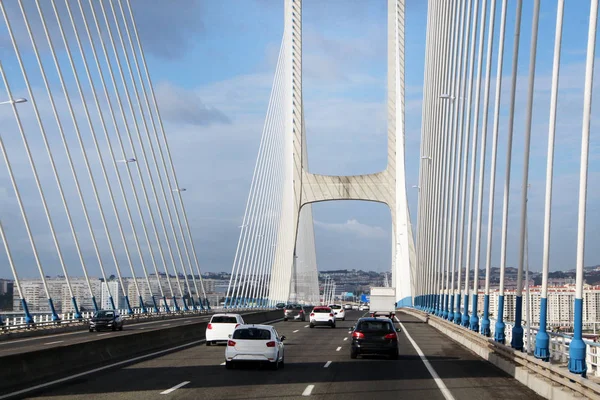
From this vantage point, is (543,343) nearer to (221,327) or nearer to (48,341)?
(221,327)

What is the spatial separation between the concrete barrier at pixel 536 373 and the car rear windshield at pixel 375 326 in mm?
2971

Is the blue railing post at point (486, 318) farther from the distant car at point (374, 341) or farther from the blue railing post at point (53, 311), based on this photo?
the blue railing post at point (53, 311)

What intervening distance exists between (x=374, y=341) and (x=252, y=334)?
5.66 metres

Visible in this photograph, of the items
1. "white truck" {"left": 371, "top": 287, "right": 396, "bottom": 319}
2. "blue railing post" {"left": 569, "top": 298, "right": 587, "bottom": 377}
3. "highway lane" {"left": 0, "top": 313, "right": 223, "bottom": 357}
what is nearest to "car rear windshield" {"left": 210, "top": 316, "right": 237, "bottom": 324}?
"highway lane" {"left": 0, "top": 313, "right": 223, "bottom": 357}

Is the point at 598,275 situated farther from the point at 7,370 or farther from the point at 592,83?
the point at 7,370

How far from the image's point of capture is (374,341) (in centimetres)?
2867

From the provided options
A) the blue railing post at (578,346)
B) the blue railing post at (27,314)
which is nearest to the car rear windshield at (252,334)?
the blue railing post at (578,346)

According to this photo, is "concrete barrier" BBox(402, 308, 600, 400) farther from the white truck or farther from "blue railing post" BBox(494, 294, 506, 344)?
the white truck

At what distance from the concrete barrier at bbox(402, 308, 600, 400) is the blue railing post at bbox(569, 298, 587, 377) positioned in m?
0.24

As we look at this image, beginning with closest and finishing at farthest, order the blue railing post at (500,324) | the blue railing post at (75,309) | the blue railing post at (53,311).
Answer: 1. the blue railing post at (500,324)
2. the blue railing post at (53,311)
3. the blue railing post at (75,309)

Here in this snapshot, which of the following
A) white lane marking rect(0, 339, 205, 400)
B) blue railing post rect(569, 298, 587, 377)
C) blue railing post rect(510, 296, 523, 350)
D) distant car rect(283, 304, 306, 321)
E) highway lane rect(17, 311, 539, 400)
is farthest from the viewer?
distant car rect(283, 304, 306, 321)

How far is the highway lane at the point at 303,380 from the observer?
17859 millimetres

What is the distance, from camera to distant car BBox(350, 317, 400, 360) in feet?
93.8

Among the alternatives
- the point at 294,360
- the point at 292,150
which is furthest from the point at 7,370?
the point at 292,150
